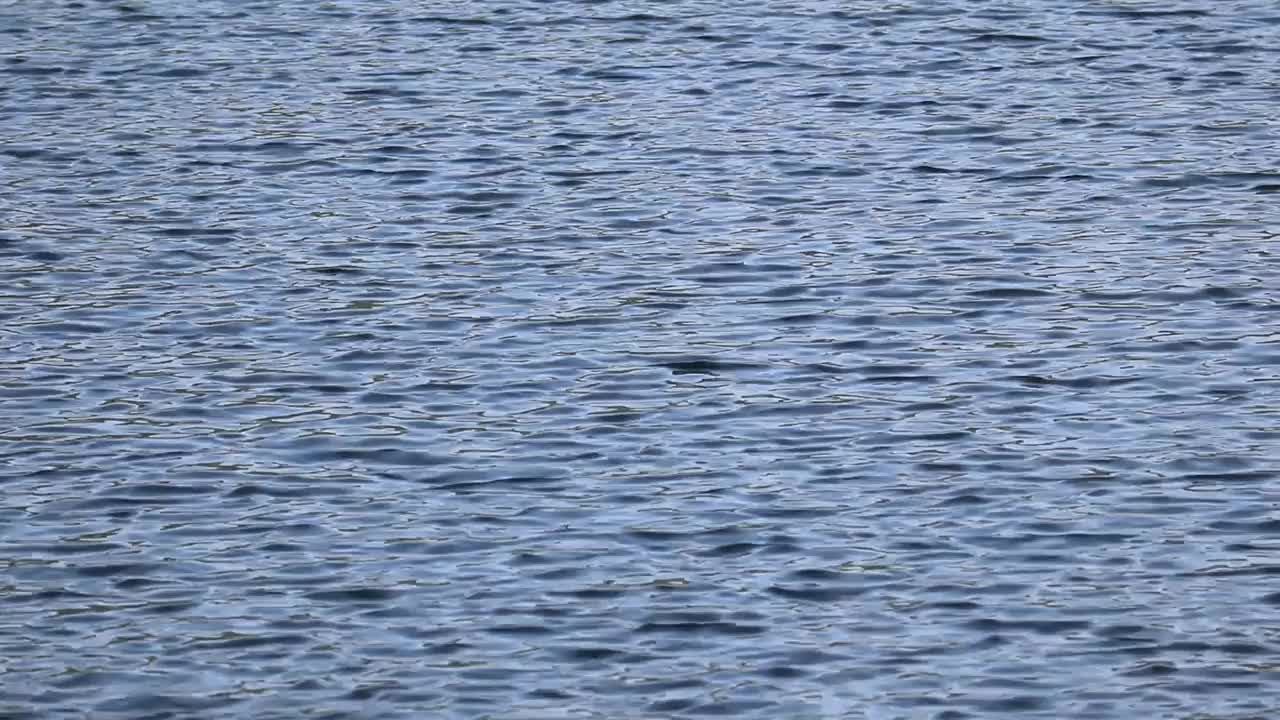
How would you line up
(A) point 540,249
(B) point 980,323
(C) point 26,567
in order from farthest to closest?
(A) point 540,249 < (B) point 980,323 < (C) point 26,567

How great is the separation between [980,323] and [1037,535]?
401 cm

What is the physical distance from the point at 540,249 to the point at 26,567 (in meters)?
6.84

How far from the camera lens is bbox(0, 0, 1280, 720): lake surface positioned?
12.5m

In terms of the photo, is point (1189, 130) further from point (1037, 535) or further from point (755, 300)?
point (1037, 535)

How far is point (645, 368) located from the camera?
55.5 ft

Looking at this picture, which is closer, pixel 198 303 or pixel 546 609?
pixel 546 609

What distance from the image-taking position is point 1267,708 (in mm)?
11766

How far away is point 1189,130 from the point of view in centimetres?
2225

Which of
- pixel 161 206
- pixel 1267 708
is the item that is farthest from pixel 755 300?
pixel 1267 708

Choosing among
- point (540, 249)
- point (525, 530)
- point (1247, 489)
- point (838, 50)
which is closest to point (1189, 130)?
point (838, 50)

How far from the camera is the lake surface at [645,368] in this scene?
1253 centimetres

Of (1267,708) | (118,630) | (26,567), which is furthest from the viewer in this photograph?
(26,567)

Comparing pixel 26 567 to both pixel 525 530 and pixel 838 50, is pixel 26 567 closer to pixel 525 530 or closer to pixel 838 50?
pixel 525 530

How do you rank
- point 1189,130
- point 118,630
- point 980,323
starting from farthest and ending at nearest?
1. point 1189,130
2. point 980,323
3. point 118,630
